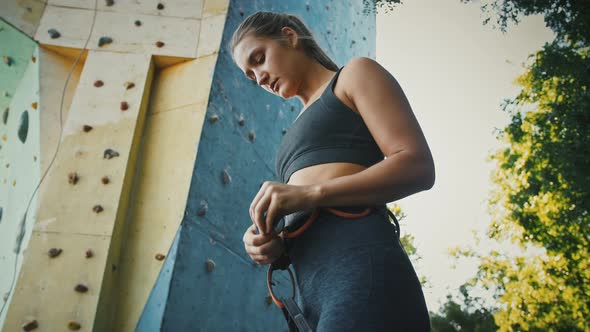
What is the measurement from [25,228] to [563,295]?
33.1 feet

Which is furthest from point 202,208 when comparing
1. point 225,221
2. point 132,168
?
point 132,168

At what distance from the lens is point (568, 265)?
8250mm

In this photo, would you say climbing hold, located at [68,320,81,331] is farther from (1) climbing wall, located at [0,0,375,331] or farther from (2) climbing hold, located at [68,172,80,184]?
(2) climbing hold, located at [68,172,80,184]

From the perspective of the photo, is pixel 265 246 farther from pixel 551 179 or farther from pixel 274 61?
pixel 551 179

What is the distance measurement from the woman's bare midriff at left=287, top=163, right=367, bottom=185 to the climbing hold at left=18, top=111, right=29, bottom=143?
2707 millimetres

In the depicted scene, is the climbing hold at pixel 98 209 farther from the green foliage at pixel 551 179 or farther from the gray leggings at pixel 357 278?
the green foliage at pixel 551 179

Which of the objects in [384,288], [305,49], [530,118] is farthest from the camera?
[530,118]

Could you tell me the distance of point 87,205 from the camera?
2.12 m

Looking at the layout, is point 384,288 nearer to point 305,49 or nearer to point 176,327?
point 305,49

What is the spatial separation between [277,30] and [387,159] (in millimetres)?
701

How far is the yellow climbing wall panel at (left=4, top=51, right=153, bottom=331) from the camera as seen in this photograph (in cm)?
187

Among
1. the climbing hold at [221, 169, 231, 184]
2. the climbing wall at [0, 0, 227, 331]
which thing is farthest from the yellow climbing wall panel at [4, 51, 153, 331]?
the climbing hold at [221, 169, 231, 184]

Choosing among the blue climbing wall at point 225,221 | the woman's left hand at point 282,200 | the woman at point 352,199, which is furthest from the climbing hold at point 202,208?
the woman's left hand at point 282,200

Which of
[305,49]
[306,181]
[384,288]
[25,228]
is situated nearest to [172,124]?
[25,228]
